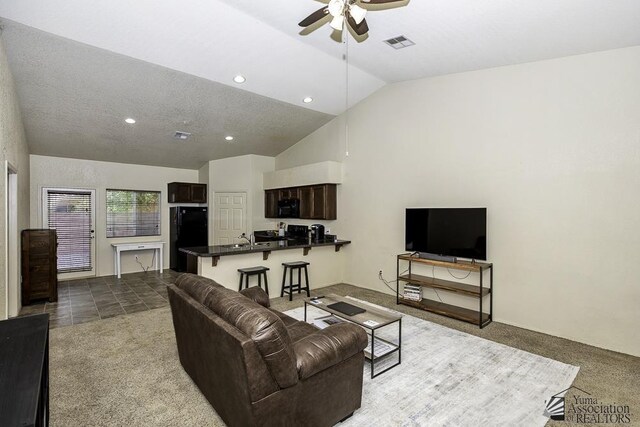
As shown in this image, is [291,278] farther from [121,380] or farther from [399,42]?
[399,42]

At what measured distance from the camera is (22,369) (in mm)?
1272

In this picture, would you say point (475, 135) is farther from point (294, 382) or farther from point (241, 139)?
point (241, 139)

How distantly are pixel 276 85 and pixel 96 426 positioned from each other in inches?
173

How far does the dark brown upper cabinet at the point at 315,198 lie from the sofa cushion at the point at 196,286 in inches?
147

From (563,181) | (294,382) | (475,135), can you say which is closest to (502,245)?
(563,181)

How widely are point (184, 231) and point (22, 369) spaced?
6.29m

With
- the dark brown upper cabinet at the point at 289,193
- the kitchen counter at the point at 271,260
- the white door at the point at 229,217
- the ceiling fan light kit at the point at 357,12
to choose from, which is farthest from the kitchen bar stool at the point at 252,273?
the ceiling fan light kit at the point at 357,12

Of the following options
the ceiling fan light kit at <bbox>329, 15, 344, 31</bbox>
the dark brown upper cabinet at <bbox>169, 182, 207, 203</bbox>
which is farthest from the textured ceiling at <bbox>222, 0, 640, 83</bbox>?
the dark brown upper cabinet at <bbox>169, 182, 207, 203</bbox>

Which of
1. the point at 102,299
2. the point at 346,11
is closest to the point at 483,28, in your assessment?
the point at 346,11

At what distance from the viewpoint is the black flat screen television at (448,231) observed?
4.04 m

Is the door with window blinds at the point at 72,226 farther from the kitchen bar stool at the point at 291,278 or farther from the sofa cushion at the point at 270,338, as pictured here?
the sofa cushion at the point at 270,338

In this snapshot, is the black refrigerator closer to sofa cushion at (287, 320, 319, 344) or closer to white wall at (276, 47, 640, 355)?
white wall at (276, 47, 640, 355)

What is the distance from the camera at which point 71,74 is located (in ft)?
12.3

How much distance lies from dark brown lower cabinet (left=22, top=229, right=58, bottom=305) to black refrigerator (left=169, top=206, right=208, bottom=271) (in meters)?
2.39
